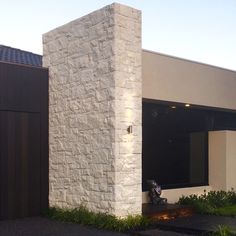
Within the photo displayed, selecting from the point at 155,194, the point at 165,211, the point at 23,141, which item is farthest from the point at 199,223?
the point at 23,141

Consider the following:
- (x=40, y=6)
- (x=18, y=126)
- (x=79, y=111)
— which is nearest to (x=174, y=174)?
(x=79, y=111)

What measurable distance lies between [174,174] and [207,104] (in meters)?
2.30

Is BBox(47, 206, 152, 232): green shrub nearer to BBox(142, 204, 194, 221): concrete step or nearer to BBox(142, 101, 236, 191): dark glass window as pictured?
BBox(142, 204, 194, 221): concrete step

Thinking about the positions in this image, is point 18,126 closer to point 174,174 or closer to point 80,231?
point 80,231

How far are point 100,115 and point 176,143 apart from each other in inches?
158

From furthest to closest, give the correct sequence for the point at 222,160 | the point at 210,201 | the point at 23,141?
the point at 222,160, the point at 210,201, the point at 23,141

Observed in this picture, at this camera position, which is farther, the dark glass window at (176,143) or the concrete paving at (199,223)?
the dark glass window at (176,143)

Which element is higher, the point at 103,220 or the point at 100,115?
the point at 100,115

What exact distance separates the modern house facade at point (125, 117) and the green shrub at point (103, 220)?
0.17m

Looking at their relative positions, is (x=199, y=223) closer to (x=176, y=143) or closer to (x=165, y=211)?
(x=165, y=211)

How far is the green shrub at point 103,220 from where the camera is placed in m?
8.82

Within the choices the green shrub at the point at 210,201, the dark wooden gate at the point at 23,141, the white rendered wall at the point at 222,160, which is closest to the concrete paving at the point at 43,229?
the dark wooden gate at the point at 23,141

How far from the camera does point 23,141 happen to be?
10.5 metres

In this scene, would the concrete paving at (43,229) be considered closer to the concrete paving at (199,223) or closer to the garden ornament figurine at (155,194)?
the concrete paving at (199,223)
